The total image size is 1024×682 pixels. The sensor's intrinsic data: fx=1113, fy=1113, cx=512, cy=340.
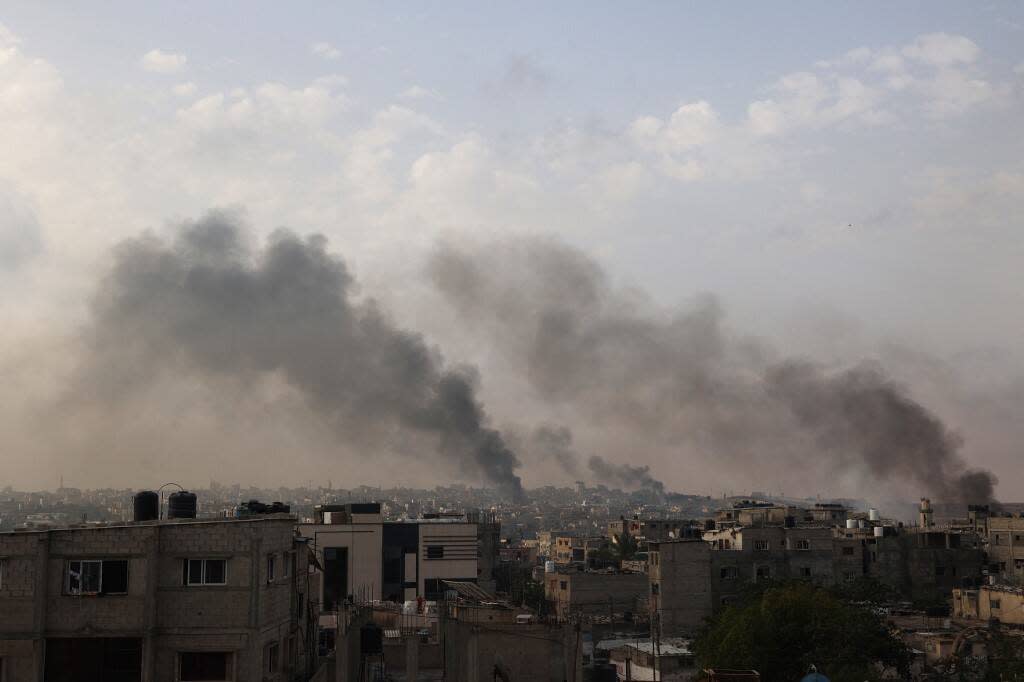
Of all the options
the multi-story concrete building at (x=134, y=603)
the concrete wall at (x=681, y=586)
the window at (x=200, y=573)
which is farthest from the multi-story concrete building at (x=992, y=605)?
the window at (x=200, y=573)

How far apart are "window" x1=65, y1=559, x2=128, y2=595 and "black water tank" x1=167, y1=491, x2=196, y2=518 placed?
14.5 feet

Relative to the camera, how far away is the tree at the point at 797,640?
35.9m

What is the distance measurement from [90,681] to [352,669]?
6605 millimetres

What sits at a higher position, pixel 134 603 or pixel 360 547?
pixel 134 603

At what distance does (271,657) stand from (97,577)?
3.47 metres

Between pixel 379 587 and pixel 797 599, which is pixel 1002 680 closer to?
pixel 797 599

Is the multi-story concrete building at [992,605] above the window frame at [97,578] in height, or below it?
below

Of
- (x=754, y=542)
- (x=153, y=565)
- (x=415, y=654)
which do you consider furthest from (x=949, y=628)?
(x=153, y=565)

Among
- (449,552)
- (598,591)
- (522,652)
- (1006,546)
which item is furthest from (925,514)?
(522,652)

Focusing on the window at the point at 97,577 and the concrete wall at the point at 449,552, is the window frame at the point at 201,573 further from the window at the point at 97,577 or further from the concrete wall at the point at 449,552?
the concrete wall at the point at 449,552

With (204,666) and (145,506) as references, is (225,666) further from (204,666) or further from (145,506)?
(145,506)

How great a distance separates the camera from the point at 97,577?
62.0ft

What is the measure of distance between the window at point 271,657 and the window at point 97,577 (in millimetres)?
2688

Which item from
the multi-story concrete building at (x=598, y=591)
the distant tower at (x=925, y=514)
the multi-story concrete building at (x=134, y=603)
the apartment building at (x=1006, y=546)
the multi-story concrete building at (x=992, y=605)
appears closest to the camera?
the multi-story concrete building at (x=134, y=603)
